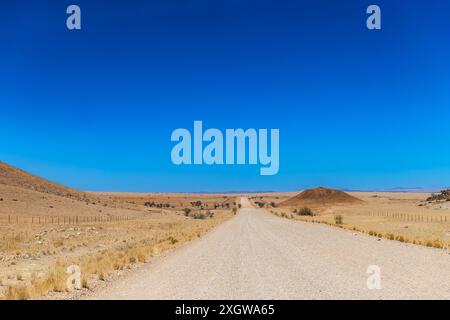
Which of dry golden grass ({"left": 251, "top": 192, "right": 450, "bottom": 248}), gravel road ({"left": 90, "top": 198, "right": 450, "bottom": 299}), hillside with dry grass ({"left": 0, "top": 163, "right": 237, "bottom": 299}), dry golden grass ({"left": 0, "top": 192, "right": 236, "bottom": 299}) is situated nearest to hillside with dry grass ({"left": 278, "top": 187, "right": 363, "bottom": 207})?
dry golden grass ({"left": 251, "top": 192, "right": 450, "bottom": 248})

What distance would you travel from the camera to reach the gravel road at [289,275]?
433 inches

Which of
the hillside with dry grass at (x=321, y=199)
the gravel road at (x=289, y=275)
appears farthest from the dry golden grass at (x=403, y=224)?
the hillside with dry grass at (x=321, y=199)

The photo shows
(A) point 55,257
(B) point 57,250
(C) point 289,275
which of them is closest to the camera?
(C) point 289,275

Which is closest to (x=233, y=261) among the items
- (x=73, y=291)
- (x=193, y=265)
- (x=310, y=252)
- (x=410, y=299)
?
(x=193, y=265)

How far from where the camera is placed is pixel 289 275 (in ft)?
45.6

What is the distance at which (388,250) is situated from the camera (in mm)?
21156

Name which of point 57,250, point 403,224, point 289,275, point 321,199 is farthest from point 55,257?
point 321,199

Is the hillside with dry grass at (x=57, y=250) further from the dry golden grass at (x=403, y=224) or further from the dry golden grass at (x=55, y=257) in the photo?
the dry golden grass at (x=403, y=224)

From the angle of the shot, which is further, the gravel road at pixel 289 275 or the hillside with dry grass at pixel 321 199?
the hillside with dry grass at pixel 321 199

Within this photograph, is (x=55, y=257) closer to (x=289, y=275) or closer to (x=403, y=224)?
(x=289, y=275)
